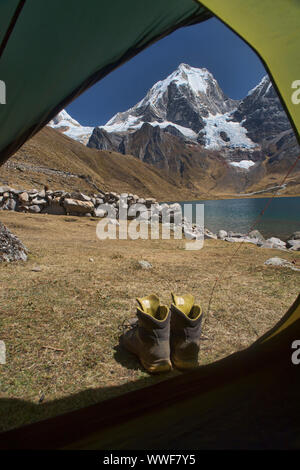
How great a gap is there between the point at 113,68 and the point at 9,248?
3.74 metres

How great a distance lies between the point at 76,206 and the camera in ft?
40.7

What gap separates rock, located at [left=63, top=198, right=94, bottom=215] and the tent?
10921 millimetres

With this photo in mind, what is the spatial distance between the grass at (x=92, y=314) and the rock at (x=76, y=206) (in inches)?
274

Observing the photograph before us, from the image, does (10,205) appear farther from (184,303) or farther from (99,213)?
(184,303)

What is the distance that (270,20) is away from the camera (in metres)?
1.53

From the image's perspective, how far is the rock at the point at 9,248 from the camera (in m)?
4.28

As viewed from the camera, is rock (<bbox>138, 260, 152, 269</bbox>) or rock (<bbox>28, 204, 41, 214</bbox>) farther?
rock (<bbox>28, 204, 41, 214</bbox>)

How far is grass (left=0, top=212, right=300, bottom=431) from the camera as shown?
1644mm

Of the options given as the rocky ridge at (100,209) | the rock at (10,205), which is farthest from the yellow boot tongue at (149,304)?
the rock at (10,205)

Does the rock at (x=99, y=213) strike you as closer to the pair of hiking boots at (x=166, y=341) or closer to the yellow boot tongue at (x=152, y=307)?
the yellow boot tongue at (x=152, y=307)

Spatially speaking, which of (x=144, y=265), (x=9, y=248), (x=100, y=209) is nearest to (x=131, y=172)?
(x=100, y=209)

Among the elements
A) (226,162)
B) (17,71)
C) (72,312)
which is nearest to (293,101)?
(17,71)

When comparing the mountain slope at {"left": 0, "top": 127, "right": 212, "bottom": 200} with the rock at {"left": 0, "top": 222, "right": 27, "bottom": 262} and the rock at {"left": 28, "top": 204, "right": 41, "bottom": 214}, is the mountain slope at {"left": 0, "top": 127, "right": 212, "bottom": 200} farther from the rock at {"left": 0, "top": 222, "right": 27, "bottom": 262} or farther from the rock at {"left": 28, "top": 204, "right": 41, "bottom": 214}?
the rock at {"left": 0, "top": 222, "right": 27, "bottom": 262}

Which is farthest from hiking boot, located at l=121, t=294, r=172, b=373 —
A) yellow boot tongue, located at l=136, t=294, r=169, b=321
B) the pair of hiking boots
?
yellow boot tongue, located at l=136, t=294, r=169, b=321
